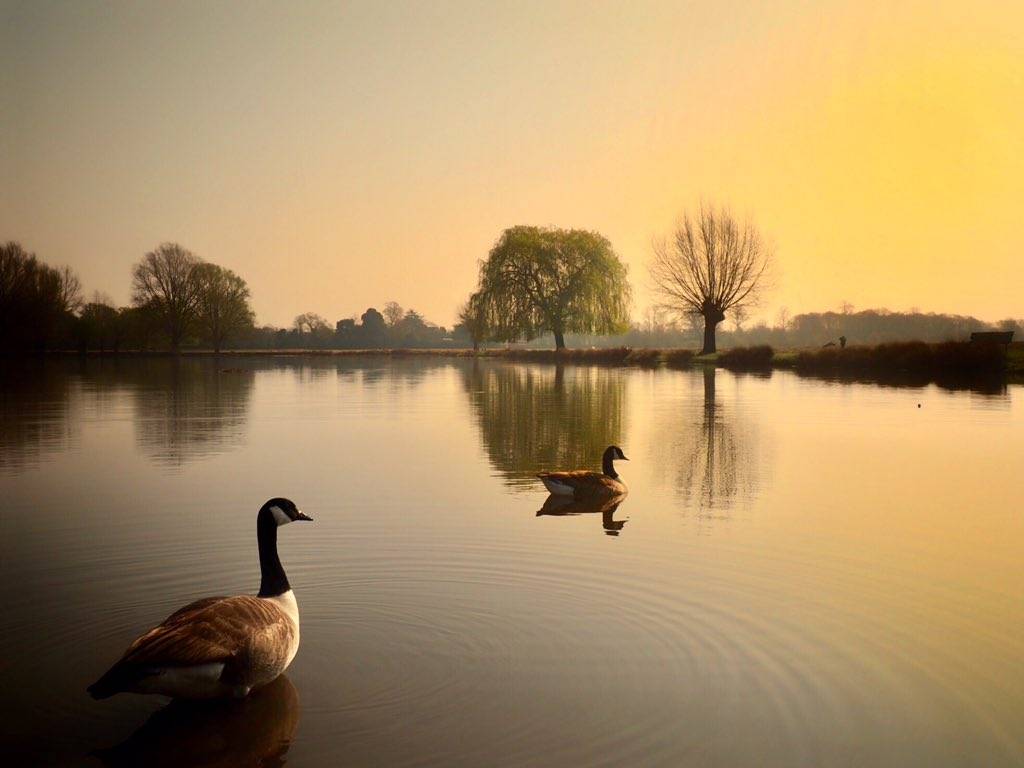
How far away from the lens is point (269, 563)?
7375 millimetres

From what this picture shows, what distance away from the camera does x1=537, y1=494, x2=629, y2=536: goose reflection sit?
43.3ft

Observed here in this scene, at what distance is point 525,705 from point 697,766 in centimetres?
135

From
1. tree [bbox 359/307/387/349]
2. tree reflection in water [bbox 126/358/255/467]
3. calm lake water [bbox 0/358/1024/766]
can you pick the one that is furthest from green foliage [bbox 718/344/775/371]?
tree [bbox 359/307/387/349]

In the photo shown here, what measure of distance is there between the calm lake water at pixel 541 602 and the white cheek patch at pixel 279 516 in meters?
1.08

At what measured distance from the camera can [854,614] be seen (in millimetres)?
8500

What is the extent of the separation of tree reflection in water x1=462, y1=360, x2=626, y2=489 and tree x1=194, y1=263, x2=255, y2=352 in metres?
73.6

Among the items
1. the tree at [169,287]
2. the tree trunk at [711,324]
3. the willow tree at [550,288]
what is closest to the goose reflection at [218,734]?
the tree trunk at [711,324]

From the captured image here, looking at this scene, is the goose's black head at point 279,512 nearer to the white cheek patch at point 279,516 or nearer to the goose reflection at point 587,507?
the white cheek patch at point 279,516

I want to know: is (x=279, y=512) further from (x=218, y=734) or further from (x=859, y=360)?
(x=859, y=360)

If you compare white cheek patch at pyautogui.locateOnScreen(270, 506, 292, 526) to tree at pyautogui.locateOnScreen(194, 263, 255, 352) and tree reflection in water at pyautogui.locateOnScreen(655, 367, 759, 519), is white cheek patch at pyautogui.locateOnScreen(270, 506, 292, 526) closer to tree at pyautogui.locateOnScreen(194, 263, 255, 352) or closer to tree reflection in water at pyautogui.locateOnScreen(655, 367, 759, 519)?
tree reflection in water at pyautogui.locateOnScreen(655, 367, 759, 519)

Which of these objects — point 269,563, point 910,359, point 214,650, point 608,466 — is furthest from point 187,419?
point 910,359

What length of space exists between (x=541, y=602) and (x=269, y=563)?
9.04ft

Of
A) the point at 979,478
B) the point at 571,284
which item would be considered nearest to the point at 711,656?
the point at 979,478

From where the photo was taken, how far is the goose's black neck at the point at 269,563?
720cm
